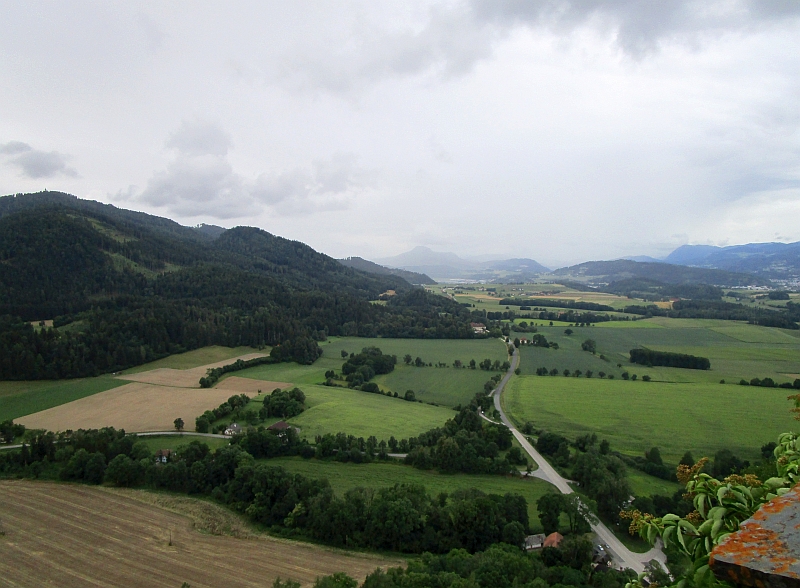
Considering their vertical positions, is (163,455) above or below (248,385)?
below

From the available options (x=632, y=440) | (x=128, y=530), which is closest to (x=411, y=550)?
(x=128, y=530)

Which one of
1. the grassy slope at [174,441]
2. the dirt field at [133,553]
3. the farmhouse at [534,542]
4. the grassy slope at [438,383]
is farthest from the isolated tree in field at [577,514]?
the grassy slope at [174,441]

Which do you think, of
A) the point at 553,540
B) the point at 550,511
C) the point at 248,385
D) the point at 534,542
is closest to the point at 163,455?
the point at 248,385

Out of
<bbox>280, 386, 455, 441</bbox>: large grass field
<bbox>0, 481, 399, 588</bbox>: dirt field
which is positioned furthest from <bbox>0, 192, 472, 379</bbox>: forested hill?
<bbox>0, 481, 399, 588</bbox>: dirt field

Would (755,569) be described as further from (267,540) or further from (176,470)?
(176,470)

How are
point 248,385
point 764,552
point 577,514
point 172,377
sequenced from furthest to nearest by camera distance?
1. point 172,377
2. point 248,385
3. point 577,514
4. point 764,552

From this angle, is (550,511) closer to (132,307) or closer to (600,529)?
(600,529)
